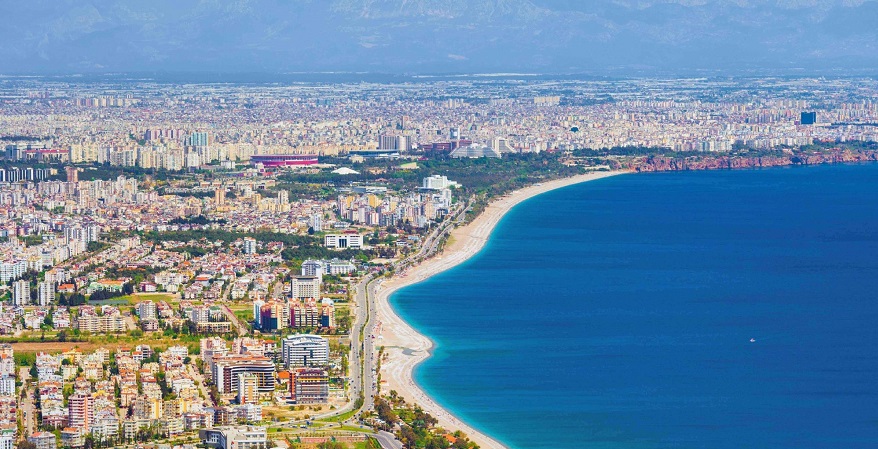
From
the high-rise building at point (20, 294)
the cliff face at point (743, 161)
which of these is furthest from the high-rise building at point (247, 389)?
the cliff face at point (743, 161)

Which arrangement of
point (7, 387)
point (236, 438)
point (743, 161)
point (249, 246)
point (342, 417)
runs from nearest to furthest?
point (236, 438)
point (342, 417)
point (7, 387)
point (249, 246)
point (743, 161)

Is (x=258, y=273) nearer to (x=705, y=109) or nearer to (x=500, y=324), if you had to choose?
(x=500, y=324)

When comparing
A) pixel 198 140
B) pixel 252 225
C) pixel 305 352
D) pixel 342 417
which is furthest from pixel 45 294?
pixel 198 140

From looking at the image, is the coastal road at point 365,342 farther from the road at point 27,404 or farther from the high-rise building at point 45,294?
the high-rise building at point 45,294

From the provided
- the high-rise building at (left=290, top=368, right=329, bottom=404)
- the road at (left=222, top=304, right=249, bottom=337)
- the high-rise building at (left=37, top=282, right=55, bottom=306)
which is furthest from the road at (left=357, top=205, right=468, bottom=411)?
the high-rise building at (left=37, top=282, right=55, bottom=306)

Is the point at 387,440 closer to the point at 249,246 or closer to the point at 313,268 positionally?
the point at 313,268

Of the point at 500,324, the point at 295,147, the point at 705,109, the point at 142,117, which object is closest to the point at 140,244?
the point at 500,324
